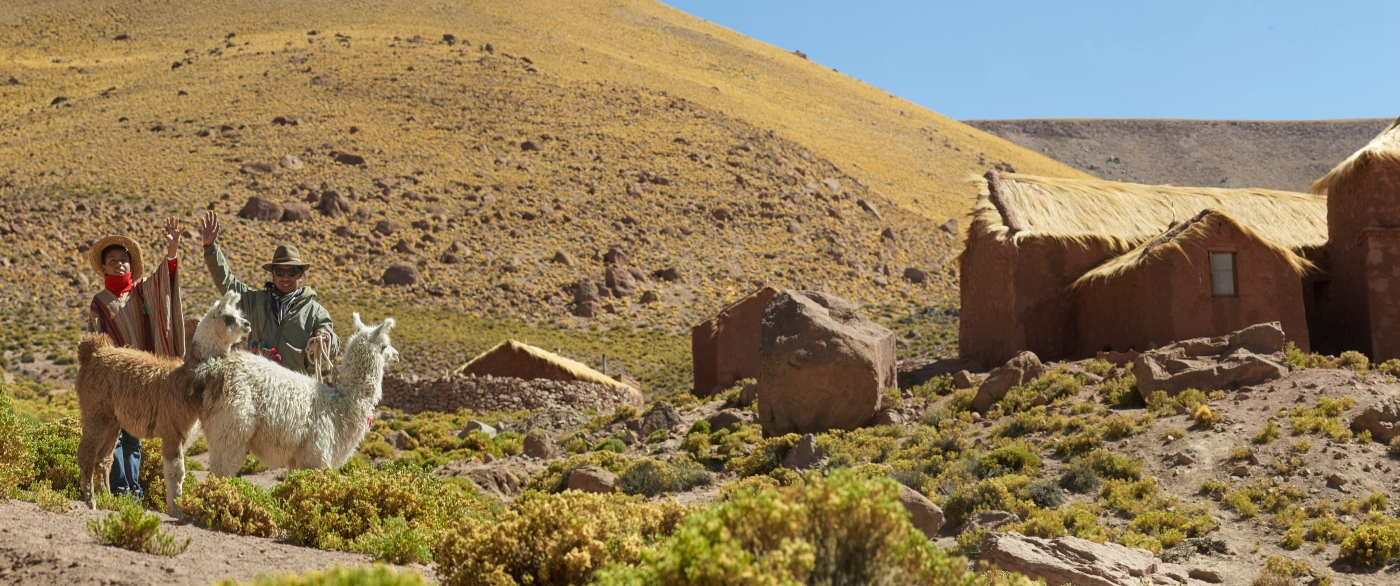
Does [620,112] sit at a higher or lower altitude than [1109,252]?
higher

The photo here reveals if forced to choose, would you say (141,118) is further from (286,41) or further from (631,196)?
(631,196)

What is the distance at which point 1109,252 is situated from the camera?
18375 mm

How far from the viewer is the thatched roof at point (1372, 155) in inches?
647

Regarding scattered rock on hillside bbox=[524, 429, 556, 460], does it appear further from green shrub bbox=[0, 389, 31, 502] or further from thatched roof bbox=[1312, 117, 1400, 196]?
thatched roof bbox=[1312, 117, 1400, 196]

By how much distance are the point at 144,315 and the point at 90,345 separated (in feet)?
1.82

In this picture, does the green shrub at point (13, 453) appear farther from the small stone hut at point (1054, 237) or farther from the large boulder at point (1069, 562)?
the small stone hut at point (1054, 237)

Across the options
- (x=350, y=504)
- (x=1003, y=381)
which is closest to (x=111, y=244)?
(x=350, y=504)

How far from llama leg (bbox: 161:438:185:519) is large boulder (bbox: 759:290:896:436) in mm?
8369

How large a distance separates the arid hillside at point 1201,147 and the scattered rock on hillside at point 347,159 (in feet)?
219

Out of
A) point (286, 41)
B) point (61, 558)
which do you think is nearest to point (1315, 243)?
point (61, 558)

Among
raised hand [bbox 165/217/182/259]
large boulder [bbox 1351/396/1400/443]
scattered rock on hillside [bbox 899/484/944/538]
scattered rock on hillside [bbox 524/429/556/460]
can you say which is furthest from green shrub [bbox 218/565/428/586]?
scattered rock on hillside [bbox 524/429/556/460]

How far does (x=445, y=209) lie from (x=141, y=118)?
16949 mm

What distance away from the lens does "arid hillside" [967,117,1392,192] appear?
9612cm

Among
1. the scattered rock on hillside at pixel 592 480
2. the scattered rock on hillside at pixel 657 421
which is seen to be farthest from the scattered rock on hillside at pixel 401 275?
the scattered rock on hillside at pixel 592 480
